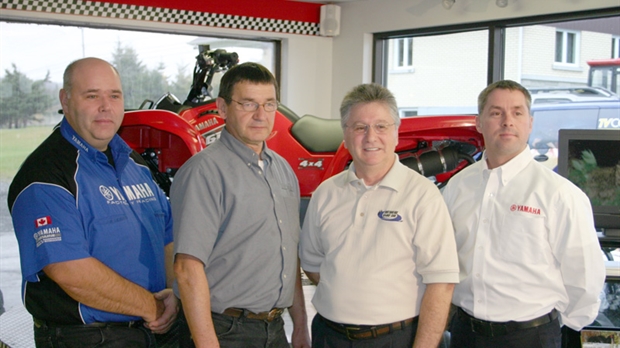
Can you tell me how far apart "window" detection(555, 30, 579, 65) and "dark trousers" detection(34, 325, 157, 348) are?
526 cm

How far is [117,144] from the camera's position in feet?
6.88

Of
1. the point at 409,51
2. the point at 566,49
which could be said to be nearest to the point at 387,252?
the point at 566,49

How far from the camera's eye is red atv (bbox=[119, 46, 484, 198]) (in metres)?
3.79

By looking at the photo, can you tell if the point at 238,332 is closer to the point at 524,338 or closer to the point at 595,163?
the point at 524,338

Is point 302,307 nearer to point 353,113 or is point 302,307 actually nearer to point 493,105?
point 353,113

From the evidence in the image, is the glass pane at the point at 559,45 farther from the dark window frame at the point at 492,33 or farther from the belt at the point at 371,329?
the belt at the point at 371,329

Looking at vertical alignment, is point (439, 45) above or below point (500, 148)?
above

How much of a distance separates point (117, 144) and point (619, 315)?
2.08 m

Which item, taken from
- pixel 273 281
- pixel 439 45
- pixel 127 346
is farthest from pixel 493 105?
pixel 439 45

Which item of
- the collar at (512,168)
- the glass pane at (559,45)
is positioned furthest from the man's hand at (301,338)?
the glass pane at (559,45)

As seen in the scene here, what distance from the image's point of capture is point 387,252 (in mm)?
1832

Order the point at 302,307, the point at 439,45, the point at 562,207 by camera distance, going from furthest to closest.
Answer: the point at 439,45 < the point at 302,307 < the point at 562,207

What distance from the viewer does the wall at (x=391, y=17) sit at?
224 inches

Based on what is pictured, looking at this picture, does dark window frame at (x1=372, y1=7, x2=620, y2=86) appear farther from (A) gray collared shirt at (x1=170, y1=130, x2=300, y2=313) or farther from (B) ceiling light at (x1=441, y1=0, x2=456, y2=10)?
(A) gray collared shirt at (x1=170, y1=130, x2=300, y2=313)
